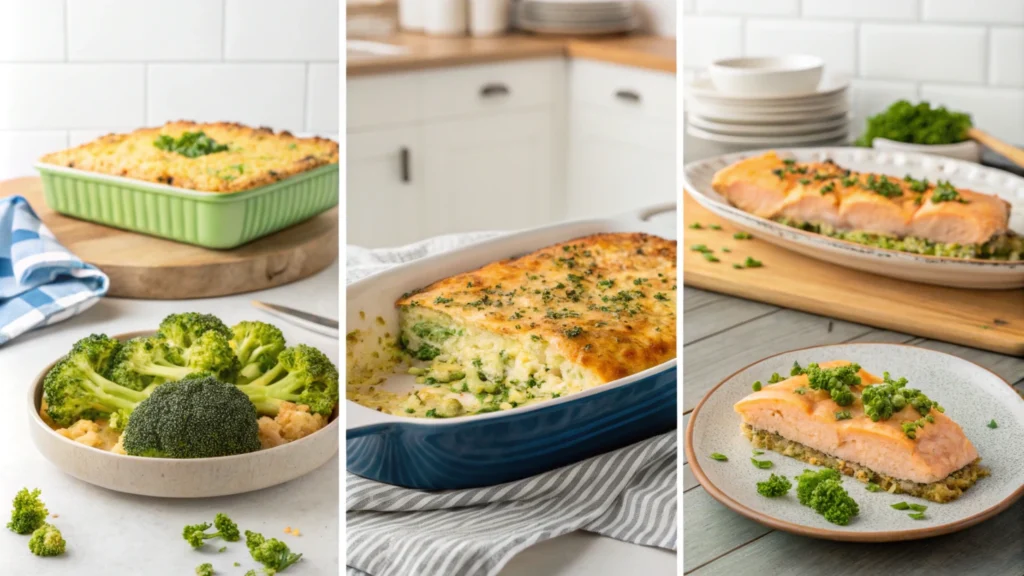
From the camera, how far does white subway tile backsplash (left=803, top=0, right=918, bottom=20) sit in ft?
7.92

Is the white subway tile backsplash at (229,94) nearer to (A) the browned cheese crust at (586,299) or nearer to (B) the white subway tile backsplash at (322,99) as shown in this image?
(B) the white subway tile backsplash at (322,99)

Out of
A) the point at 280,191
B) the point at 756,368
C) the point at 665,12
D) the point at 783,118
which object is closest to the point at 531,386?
the point at 756,368

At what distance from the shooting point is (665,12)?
11.0ft

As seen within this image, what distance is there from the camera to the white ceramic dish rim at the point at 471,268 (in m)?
0.84

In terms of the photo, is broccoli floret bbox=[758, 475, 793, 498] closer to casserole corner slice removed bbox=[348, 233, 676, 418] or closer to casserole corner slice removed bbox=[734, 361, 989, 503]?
casserole corner slice removed bbox=[734, 361, 989, 503]

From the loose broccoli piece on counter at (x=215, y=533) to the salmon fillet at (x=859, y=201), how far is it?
2.98 feet

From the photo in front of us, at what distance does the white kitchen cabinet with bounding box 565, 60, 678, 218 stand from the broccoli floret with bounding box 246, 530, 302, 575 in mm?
737

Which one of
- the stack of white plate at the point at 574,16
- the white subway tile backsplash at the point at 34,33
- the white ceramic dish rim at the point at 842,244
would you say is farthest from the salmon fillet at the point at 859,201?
the stack of white plate at the point at 574,16

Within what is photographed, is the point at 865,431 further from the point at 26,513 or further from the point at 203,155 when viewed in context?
the point at 203,155

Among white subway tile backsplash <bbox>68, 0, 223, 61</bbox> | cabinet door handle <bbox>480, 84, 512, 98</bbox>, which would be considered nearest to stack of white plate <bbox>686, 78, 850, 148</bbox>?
cabinet door handle <bbox>480, 84, 512, 98</bbox>

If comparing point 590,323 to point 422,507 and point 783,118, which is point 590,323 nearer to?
point 422,507

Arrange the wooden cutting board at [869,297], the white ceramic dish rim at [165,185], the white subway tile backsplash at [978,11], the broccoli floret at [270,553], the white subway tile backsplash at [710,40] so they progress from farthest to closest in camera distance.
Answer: the white subway tile backsplash at [710,40] → the white subway tile backsplash at [978,11] → the white ceramic dish rim at [165,185] → the wooden cutting board at [869,297] → the broccoli floret at [270,553]

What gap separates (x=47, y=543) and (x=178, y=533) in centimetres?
12

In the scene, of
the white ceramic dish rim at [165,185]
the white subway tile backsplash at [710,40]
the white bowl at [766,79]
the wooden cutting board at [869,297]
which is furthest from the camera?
the white subway tile backsplash at [710,40]
